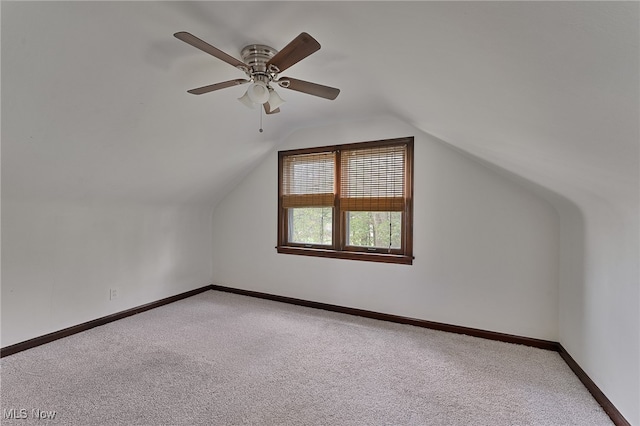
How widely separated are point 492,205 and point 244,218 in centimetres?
308

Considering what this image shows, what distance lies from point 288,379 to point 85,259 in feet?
8.04

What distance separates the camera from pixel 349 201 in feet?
11.8

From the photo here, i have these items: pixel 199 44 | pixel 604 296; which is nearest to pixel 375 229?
pixel 604 296

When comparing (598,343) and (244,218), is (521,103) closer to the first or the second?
(598,343)

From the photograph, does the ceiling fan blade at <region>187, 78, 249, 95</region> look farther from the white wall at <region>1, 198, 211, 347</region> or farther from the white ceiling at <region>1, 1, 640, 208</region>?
the white wall at <region>1, 198, 211, 347</region>

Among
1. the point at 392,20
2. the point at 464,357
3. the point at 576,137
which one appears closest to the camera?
the point at 392,20

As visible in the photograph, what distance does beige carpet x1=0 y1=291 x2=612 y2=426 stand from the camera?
Answer: 1856 mm

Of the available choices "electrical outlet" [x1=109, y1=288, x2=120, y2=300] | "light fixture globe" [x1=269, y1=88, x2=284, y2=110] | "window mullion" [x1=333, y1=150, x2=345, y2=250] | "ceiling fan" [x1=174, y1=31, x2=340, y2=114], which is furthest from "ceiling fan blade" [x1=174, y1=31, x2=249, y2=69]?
"electrical outlet" [x1=109, y1=288, x2=120, y2=300]

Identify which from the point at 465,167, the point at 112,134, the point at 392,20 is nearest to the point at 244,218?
the point at 112,134

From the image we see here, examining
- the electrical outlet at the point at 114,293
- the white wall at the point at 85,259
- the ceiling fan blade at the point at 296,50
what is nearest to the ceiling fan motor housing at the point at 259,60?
the ceiling fan blade at the point at 296,50

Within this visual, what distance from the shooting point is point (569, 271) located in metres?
2.52

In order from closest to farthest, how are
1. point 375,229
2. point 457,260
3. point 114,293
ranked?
point 457,260, point 114,293, point 375,229

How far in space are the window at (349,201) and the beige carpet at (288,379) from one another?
917 millimetres

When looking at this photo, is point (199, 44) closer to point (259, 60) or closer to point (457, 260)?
point (259, 60)
